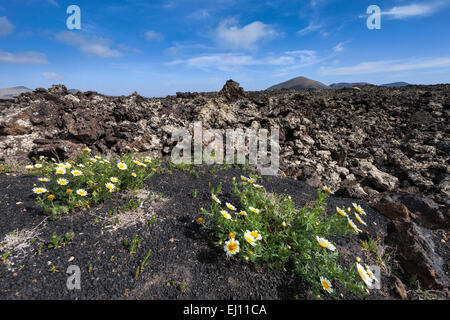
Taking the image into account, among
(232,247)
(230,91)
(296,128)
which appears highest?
(230,91)

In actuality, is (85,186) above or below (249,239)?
above

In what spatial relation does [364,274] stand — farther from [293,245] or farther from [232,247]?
[232,247]

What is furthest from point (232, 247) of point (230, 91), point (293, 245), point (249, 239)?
point (230, 91)

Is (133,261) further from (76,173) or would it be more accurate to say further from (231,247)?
(76,173)

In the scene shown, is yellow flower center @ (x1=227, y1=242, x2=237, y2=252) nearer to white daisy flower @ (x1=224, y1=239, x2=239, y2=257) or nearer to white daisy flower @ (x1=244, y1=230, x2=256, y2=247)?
white daisy flower @ (x1=224, y1=239, x2=239, y2=257)

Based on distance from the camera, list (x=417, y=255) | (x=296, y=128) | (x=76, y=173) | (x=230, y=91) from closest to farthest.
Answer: (x=417, y=255) < (x=76, y=173) < (x=296, y=128) < (x=230, y=91)

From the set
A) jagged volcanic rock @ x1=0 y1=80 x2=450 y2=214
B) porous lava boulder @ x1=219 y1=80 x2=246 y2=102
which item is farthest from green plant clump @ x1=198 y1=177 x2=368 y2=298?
porous lava boulder @ x1=219 y1=80 x2=246 y2=102

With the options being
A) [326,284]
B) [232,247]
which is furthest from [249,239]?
[326,284]

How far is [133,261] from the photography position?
2.11m

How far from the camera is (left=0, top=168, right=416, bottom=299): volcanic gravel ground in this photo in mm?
1854

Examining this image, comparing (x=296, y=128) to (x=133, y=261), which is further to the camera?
(x=296, y=128)

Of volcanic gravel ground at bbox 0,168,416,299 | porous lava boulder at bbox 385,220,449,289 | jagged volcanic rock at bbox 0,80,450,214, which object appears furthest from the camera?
jagged volcanic rock at bbox 0,80,450,214

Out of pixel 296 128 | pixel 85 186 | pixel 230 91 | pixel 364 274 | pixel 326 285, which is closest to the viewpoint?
pixel 326 285

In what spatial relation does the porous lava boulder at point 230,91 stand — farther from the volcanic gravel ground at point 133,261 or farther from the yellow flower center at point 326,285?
the yellow flower center at point 326,285
